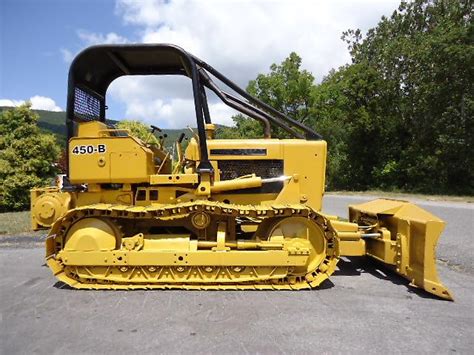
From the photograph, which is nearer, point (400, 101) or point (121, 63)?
point (121, 63)

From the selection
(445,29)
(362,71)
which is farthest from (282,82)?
(445,29)

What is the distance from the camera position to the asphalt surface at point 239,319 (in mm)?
3521

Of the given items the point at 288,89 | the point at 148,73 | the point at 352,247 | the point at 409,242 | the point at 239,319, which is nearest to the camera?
the point at 239,319

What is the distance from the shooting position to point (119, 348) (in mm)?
3469

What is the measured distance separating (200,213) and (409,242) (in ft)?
9.50

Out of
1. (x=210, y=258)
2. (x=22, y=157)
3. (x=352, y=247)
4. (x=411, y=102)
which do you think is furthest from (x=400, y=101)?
(x=210, y=258)

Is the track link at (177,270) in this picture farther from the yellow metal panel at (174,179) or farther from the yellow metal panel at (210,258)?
the yellow metal panel at (174,179)

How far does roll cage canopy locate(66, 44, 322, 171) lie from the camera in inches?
215

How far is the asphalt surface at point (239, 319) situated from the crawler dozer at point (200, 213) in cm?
29

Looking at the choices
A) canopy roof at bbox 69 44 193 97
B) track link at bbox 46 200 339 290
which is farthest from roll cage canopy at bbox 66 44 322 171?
track link at bbox 46 200 339 290

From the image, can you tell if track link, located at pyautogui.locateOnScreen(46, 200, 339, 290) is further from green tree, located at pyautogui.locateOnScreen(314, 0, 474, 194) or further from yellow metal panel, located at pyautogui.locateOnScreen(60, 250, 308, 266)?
green tree, located at pyautogui.locateOnScreen(314, 0, 474, 194)

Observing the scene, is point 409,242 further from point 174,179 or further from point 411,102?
point 411,102

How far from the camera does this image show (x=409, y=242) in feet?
17.3

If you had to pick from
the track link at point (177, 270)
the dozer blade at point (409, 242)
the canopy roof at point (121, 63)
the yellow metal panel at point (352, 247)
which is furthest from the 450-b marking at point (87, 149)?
the dozer blade at point (409, 242)
